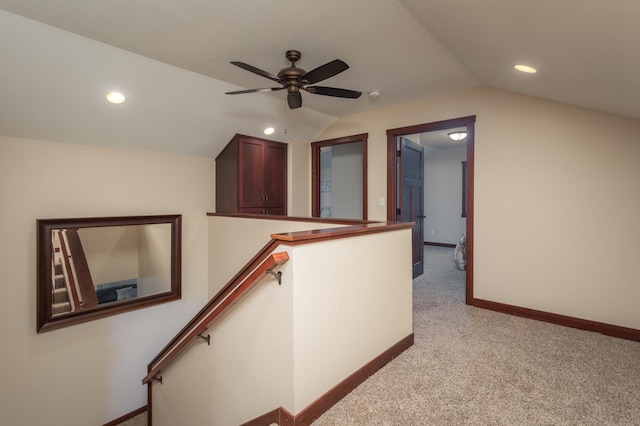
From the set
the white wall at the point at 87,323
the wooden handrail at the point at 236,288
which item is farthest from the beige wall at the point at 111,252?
the wooden handrail at the point at 236,288

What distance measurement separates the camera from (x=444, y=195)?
769cm

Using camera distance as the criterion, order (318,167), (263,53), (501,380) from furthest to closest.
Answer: (318,167), (263,53), (501,380)

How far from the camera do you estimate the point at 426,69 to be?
3047 millimetres

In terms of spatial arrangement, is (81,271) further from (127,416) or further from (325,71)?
(325,71)

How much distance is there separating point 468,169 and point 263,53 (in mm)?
2534

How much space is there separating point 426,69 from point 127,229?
4.49 m

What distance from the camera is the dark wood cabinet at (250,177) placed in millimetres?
4254

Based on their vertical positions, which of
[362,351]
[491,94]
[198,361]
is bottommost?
[198,361]

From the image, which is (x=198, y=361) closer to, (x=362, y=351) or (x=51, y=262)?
(x=362, y=351)

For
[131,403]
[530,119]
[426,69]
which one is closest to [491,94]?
[530,119]

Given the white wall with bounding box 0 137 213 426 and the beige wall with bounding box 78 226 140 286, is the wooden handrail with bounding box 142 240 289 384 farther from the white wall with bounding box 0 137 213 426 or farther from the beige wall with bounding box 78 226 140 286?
the beige wall with bounding box 78 226 140 286

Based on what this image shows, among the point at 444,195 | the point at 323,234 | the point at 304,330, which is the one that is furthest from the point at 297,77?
the point at 444,195

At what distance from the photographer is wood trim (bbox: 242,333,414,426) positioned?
5.11 feet

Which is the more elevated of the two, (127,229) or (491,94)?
(491,94)
